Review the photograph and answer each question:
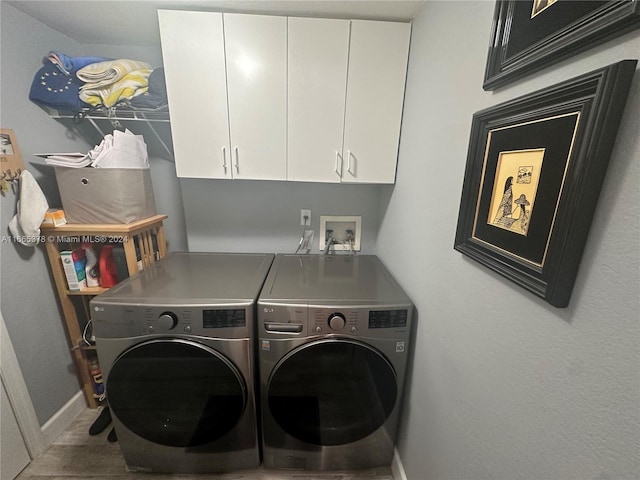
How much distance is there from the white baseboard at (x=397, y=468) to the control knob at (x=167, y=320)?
126 centimetres

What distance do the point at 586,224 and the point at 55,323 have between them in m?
2.25

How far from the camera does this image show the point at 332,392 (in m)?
1.14

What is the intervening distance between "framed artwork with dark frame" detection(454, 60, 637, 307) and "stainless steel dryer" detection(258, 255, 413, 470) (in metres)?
0.55

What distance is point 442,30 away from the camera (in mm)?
962

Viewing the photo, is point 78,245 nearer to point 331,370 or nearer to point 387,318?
point 331,370

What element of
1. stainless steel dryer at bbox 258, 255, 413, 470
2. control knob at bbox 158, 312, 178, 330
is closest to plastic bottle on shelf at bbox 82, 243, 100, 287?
control knob at bbox 158, 312, 178, 330

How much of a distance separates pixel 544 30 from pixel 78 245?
2080 millimetres

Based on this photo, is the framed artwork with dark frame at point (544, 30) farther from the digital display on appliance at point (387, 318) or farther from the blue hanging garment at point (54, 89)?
the blue hanging garment at point (54, 89)

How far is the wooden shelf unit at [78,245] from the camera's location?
1291 millimetres

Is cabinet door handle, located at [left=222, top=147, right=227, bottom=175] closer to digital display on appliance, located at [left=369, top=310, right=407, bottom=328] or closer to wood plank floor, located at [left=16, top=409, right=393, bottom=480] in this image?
digital display on appliance, located at [left=369, top=310, right=407, bottom=328]

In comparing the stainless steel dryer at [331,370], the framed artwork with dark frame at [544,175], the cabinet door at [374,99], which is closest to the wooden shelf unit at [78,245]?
the stainless steel dryer at [331,370]

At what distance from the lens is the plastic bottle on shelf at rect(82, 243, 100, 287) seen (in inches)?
55.2

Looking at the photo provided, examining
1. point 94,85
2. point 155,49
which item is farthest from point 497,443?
point 155,49

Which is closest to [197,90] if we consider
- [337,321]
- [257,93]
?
[257,93]
